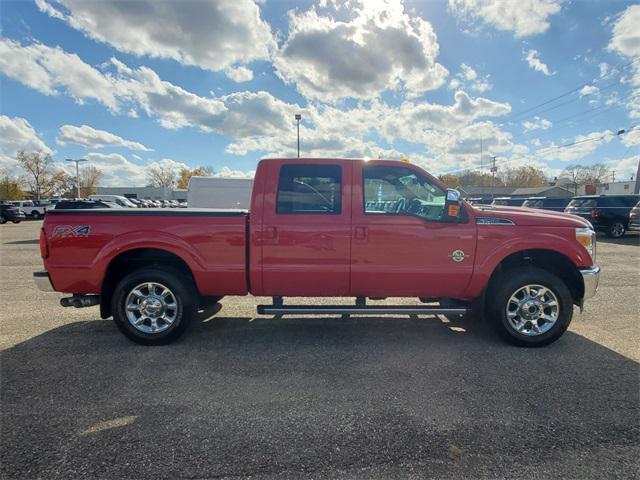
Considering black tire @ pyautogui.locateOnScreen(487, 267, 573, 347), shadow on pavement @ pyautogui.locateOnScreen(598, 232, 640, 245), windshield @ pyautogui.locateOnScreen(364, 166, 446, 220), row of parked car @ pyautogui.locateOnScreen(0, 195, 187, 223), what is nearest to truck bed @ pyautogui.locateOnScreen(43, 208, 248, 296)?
windshield @ pyautogui.locateOnScreen(364, 166, 446, 220)

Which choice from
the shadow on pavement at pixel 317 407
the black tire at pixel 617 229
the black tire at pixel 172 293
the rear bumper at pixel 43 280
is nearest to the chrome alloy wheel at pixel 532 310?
the shadow on pavement at pixel 317 407

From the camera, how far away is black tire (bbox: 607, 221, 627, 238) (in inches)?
592

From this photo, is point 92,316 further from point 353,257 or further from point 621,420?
point 621,420

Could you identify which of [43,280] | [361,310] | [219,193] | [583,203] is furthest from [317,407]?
[583,203]

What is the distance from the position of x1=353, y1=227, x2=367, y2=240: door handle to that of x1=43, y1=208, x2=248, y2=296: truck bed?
121cm

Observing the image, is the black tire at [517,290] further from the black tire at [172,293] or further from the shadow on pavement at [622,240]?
the shadow on pavement at [622,240]

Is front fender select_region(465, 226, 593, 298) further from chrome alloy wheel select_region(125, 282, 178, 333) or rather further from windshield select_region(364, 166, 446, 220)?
chrome alloy wheel select_region(125, 282, 178, 333)

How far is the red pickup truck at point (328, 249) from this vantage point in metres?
3.95

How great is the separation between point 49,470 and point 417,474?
226 centimetres

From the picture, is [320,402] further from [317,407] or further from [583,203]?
[583,203]

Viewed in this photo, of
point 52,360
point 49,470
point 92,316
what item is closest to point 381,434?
point 49,470

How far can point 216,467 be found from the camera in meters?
2.24

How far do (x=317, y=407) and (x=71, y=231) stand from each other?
129 inches

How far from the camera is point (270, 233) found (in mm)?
3930
